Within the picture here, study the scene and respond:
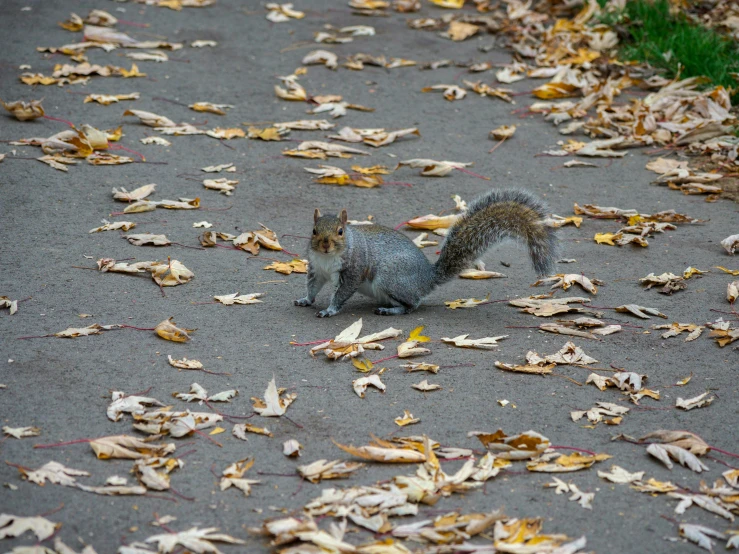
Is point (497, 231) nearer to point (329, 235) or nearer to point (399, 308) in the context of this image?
point (399, 308)

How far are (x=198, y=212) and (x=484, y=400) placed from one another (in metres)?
2.36

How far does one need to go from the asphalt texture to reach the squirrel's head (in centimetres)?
34

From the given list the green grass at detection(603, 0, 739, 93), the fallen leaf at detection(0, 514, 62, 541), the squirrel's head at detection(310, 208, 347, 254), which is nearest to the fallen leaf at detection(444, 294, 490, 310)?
the squirrel's head at detection(310, 208, 347, 254)

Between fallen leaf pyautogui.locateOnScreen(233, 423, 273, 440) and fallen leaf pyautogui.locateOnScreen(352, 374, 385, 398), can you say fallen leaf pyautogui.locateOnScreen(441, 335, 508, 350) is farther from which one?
fallen leaf pyautogui.locateOnScreen(233, 423, 273, 440)

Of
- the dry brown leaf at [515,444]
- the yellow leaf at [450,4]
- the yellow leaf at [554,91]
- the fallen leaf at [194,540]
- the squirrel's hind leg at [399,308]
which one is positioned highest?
the yellow leaf at [450,4]

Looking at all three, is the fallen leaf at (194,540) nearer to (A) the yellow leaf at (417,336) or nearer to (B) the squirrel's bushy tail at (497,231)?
(A) the yellow leaf at (417,336)

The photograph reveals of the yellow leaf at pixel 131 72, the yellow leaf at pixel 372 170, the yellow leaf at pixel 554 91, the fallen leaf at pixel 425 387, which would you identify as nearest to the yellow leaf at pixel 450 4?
the yellow leaf at pixel 554 91

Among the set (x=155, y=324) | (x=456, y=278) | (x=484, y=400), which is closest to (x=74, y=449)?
(x=155, y=324)

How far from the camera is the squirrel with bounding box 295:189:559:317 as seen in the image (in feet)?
12.6

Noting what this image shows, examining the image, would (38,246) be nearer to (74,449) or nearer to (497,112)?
(74,449)

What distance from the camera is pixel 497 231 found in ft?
13.0

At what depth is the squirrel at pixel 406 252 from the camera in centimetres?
385

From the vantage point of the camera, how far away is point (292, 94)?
670 centimetres

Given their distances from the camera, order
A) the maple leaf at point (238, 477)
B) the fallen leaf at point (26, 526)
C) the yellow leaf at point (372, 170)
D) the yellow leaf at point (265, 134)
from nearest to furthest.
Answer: the fallen leaf at point (26, 526), the maple leaf at point (238, 477), the yellow leaf at point (372, 170), the yellow leaf at point (265, 134)
